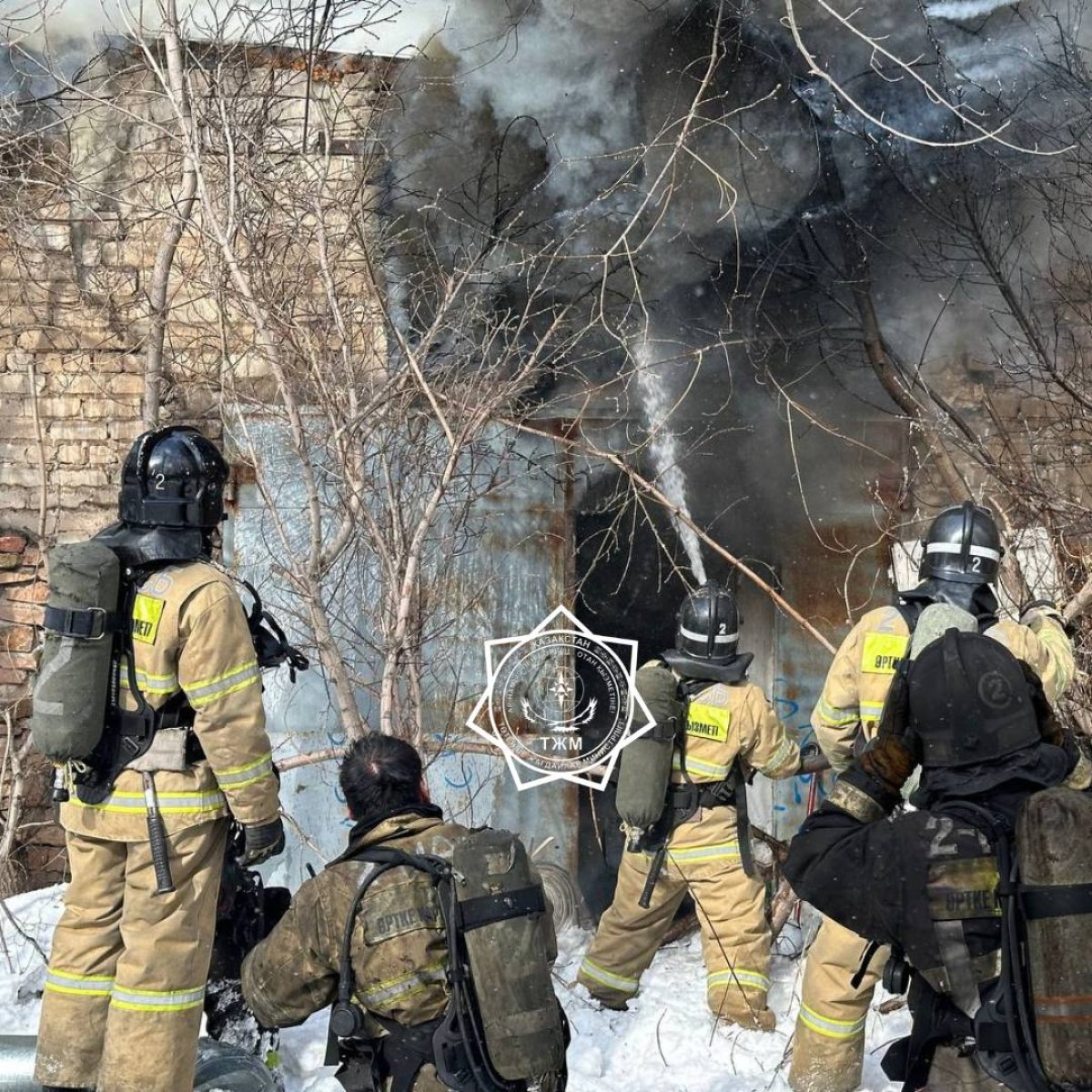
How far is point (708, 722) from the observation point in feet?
17.9

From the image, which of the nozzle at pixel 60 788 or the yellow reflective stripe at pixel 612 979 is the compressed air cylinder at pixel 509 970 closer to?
the nozzle at pixel 60 788

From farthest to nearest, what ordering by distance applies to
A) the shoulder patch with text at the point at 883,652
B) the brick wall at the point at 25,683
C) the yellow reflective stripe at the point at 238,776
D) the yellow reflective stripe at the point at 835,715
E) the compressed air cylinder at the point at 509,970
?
the brick wall at the point at 25,683
the yellow reflective stripe at the point at 835,715
the shoulder patch with text at the point at 883,652
the yellow reflective stripe at the point at 238,776
the compressed air cylinder at the point at 509,970

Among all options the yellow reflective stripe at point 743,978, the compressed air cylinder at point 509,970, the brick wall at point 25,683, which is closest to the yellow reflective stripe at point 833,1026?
the yellow reflective stripe at point 743,978

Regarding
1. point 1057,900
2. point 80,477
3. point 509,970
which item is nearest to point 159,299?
point 80,477

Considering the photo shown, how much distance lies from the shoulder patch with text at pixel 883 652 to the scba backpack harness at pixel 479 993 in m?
1.69

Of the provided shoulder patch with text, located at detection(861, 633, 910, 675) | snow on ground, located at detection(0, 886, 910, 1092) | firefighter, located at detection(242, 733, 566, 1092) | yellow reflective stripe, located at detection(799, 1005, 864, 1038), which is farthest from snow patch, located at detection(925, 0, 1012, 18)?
firefighter, located at detection(242, 733, 566, 1092)

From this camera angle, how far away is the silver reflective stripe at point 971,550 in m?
4.30

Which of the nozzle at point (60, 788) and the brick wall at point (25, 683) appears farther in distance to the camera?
the brick wall at point (25, 683)

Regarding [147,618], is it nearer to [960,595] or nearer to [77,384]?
[960,595]

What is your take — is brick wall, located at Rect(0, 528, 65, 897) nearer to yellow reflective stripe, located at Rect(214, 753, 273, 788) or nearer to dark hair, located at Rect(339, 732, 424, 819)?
yellow reflective stripe, located at Rect(214, 753, 273, 788)

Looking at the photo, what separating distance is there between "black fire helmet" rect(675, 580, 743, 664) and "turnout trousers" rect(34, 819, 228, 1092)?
→ 7.61 feet

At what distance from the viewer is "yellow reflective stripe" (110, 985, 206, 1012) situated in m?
3.72

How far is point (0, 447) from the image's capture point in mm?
6625

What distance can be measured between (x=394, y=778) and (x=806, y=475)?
4543 millimetres
